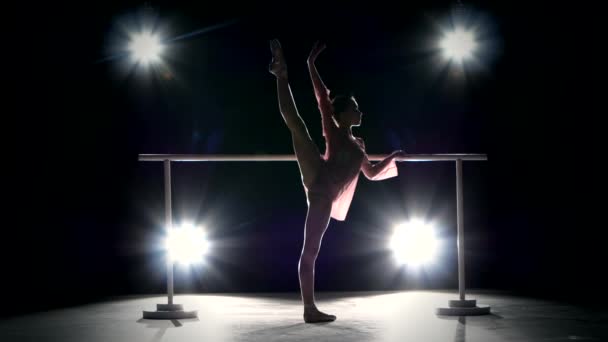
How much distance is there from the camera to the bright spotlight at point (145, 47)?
22.4 feet

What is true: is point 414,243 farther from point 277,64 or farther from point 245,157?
point 277,64

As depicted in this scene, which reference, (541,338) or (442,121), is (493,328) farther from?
(442,121)

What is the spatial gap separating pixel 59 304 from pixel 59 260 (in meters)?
Result: 1.05

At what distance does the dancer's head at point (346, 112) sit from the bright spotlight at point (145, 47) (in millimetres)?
2415

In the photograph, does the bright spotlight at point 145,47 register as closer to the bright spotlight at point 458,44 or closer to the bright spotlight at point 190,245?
the bright spotlight at point 190,245

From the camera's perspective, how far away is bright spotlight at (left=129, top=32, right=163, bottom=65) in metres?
6.83

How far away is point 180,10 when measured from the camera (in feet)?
22.5

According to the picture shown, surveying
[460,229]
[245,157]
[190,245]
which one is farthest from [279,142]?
[460,229]

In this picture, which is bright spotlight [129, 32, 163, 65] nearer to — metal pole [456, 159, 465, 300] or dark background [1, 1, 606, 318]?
dark background [1, 1, 606, 318]

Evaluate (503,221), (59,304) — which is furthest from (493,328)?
(59,304)

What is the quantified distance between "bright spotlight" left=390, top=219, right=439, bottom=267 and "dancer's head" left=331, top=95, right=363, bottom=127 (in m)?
1.82

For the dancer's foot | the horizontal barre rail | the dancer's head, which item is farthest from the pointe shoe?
the dancer's head

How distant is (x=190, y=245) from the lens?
6.51 m

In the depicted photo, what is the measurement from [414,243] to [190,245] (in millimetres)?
1822
